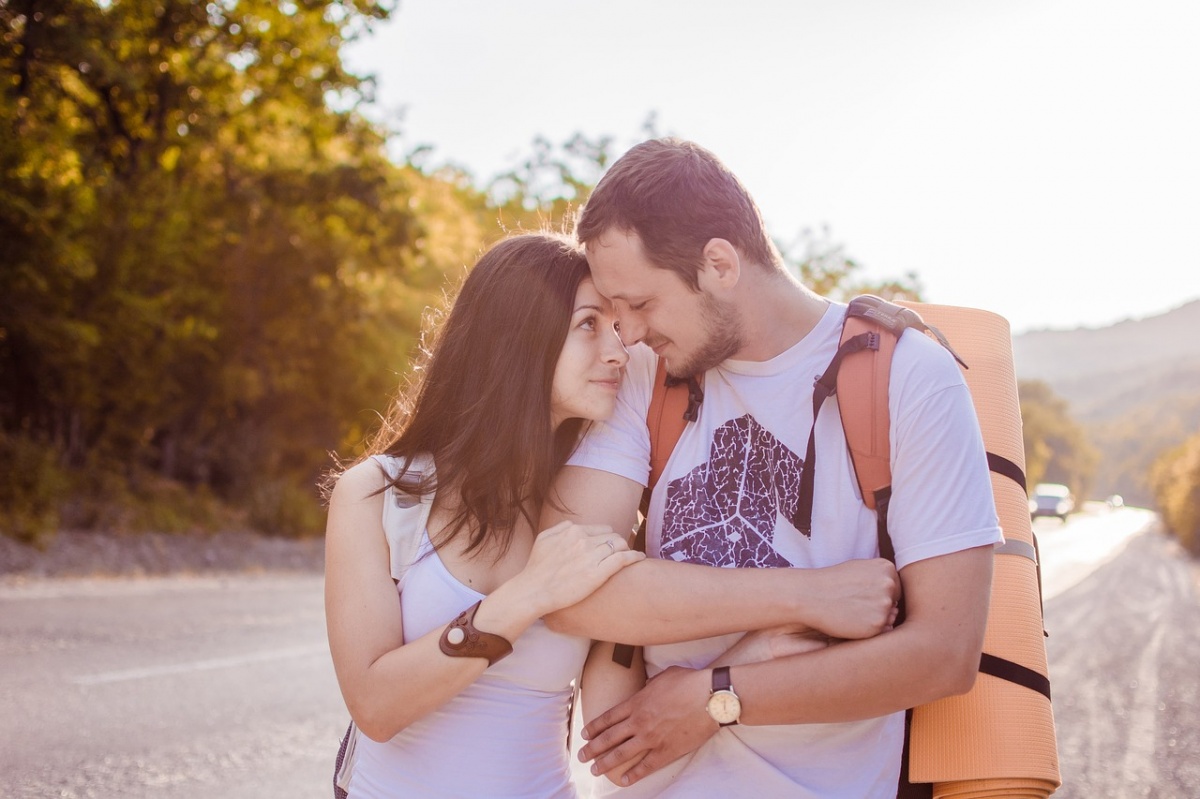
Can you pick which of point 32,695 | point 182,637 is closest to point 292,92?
point 182,637

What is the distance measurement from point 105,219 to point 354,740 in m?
15.5

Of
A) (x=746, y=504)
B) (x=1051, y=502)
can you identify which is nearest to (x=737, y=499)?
(x=746, y=504)

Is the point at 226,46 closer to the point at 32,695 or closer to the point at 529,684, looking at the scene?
the point at 32,695

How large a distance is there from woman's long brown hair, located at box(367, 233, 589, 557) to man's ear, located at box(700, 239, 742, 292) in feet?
1.19

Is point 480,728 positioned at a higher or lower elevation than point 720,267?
lower

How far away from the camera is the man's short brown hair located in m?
2.29

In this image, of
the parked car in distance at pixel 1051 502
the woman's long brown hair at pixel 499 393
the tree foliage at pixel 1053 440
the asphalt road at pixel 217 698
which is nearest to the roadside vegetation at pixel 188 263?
the asphalt road at pixel 217 698

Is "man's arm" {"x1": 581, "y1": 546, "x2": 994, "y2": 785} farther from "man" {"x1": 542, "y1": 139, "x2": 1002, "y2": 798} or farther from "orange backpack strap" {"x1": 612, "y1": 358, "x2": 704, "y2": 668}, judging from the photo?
"orange backpack strap" {"x1": 612, "y1": 358, "x2": 704, "y2": 668}

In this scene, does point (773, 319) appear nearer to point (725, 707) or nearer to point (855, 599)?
point (855, 599)

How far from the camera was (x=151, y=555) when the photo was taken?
48.1ft

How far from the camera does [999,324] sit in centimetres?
227

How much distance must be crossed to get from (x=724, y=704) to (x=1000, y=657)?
58cm

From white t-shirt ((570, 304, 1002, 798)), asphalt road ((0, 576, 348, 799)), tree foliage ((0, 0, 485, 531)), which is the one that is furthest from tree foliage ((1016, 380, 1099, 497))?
white t-shirt ((570, 304, 1002, 798))

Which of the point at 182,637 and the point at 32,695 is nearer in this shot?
the point at 32,695
